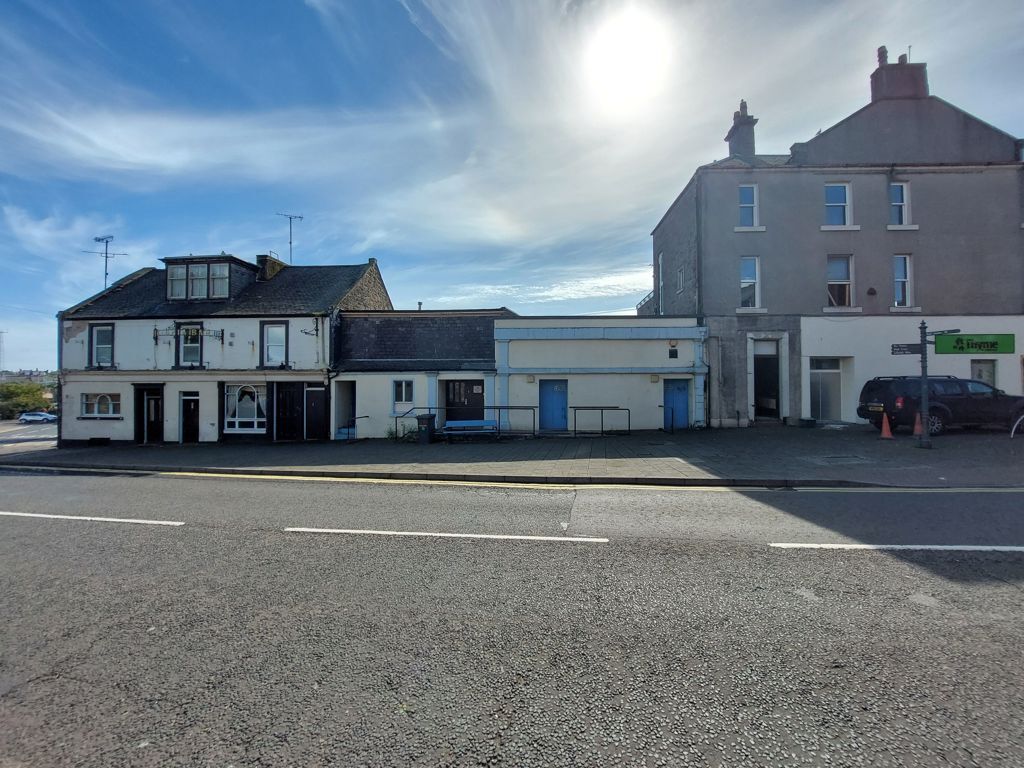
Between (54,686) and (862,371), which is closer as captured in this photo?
(54,686)

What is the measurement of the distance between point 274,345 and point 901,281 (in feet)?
84.9

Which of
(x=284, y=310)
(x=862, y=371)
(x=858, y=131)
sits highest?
(x=858, y=131)

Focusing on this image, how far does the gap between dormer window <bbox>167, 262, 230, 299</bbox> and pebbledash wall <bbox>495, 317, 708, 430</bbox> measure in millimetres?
13320

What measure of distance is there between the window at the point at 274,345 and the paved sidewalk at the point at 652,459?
12.9 feet

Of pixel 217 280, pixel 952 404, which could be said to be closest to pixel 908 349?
pixel 952 404

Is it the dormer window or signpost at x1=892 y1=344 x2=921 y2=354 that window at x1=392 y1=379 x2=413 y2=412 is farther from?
signpost at x1=892 y1=344 x2=921 y2=354

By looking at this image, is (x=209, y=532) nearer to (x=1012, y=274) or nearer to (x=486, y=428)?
(x=486, y=428)

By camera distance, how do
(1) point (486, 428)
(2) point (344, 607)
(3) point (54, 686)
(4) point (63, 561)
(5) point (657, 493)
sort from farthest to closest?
(1) point (486, 428) → (5) point (657, 493) → (4) point (63, 561) → (2) point (344, 607) → (3) point (54, 686)

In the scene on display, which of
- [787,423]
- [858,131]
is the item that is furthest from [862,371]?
[858,131]

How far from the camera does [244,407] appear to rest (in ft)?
68.7

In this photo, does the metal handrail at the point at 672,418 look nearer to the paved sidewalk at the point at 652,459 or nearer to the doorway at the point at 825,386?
the paved sidewalk at the point at 652,459

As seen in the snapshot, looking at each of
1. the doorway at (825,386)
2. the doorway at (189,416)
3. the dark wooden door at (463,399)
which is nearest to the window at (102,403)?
the doorway at (189,416)

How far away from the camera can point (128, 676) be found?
307 centimetres

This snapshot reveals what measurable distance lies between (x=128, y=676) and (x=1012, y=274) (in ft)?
92.1
